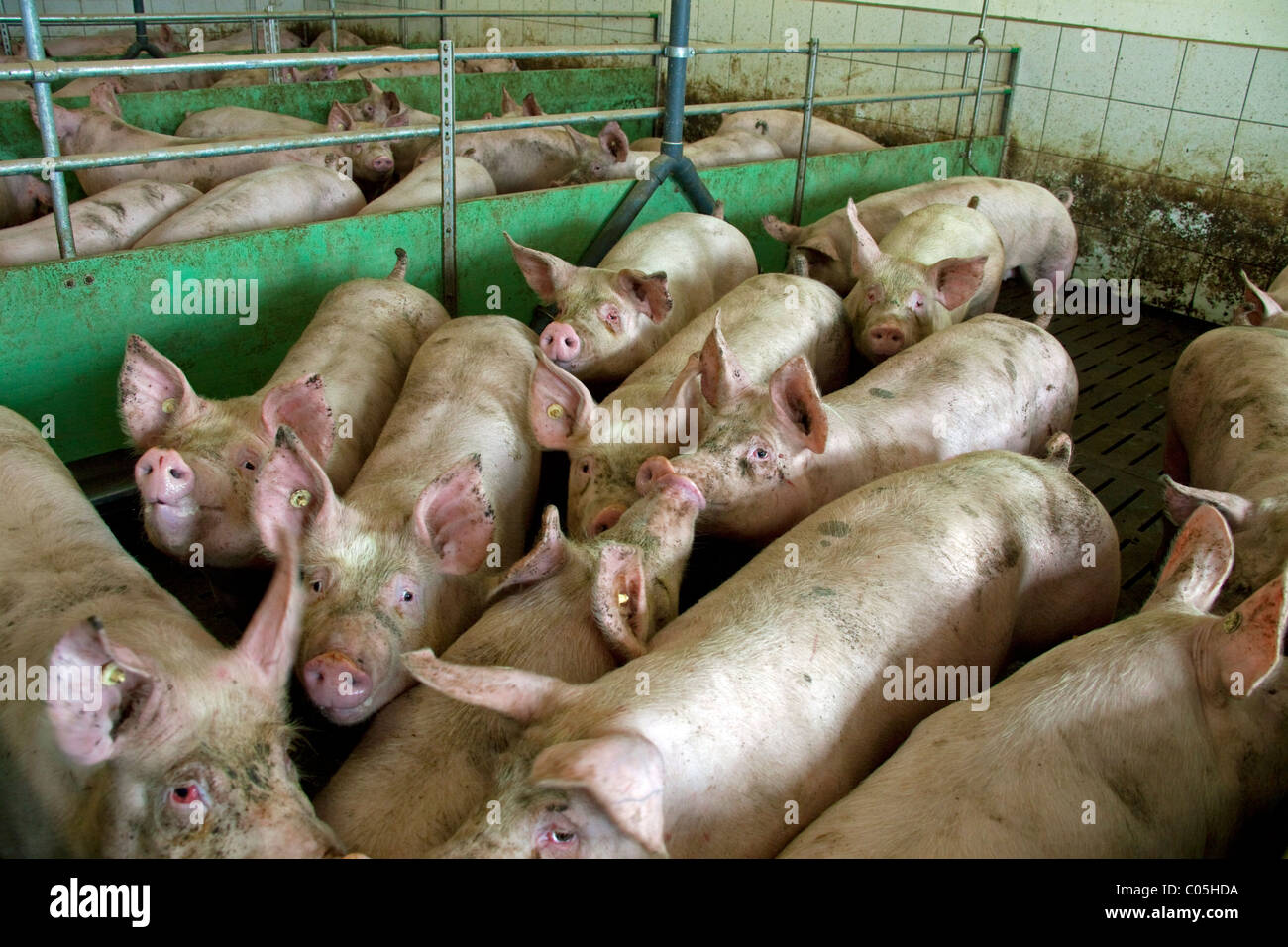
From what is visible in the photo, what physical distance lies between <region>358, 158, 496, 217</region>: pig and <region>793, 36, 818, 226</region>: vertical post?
6.29ft

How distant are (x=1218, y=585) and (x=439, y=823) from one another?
1.94m

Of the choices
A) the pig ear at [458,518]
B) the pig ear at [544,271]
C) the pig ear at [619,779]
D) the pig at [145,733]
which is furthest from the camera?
the pig ear at [544,271]

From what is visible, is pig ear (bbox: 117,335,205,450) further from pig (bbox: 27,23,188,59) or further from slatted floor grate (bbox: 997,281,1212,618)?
pig (bbox: 27,23,188,59)

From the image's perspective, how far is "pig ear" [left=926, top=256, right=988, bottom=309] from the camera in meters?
4.56

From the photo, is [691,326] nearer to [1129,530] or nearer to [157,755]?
[1129,530]

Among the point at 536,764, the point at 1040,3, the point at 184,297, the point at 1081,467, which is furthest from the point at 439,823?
the point at 1040,3

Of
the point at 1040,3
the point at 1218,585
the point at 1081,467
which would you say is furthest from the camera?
the point at 1040,3

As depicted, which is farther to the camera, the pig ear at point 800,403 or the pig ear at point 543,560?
the pig ear at point 800,403

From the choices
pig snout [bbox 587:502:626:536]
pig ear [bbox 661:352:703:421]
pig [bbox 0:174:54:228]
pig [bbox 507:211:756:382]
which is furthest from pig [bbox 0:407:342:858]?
pig [bbox 0:174:54:228]

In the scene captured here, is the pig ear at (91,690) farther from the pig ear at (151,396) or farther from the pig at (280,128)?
the pig at (280,128)

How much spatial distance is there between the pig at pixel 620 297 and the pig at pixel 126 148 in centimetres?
227

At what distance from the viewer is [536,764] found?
173 centimetres

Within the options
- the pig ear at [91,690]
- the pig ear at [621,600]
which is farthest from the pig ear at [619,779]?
the pig ear at [91,690]

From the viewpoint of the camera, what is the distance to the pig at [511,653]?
6.94 ft
